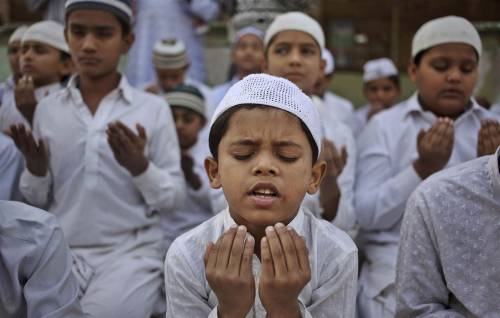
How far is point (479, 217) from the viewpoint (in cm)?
246

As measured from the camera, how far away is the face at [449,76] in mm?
3590

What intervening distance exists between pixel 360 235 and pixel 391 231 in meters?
0.30

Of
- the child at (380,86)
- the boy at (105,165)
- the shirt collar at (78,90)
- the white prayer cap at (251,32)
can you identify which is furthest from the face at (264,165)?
the child at (380,86)

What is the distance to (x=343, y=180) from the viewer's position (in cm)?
384

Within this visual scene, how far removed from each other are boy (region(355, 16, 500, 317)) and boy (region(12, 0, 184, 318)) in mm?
1098

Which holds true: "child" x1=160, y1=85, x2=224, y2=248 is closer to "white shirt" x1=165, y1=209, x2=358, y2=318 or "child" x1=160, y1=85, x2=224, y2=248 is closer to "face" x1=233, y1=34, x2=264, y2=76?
"face" x1=233, y1=34, x2=264, y2=76

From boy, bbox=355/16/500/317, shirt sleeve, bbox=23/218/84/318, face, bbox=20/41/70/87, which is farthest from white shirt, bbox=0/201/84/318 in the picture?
face, bbox=20/41/70/87

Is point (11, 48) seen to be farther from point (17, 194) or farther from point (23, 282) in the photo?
point (23, 282)

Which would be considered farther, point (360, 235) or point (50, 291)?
point (360, 235)

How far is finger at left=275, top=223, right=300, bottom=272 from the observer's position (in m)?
2.06

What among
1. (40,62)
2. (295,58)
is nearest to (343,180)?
(295,58)

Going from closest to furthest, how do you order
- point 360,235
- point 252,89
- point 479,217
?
point 252,89 → point 479,217 → point 360,235

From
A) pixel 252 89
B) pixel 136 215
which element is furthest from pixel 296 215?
pixel 136 215

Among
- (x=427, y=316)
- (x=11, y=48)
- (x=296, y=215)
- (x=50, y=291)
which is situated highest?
(x=11, y=48)
